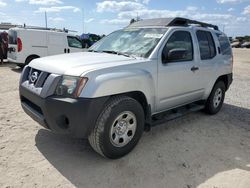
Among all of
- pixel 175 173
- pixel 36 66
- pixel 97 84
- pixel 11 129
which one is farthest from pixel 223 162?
pixel 11 129

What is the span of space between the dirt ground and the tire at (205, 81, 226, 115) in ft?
2.31

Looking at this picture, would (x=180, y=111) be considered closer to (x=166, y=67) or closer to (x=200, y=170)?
(x=166, y=67)

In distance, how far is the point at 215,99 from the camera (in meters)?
6.02

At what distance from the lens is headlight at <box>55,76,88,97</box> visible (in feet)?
10.2

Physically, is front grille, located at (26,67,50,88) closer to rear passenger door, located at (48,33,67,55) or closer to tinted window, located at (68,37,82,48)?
rear passenger door, located at (48,33,67,55)

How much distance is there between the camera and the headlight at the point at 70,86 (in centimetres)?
311

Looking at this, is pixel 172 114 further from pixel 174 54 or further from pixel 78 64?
pixel 78 64

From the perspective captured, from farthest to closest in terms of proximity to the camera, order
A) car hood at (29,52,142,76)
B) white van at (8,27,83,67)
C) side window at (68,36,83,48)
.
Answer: side window at (68,36,83,48)
white van at (8,27,83,67)
car hood at (29,52,142,76)

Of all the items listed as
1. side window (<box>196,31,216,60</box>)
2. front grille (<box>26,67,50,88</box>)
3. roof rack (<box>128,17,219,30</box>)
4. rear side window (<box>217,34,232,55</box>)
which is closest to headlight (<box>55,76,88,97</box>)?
front grille (<box>26,67,50,88</box>)

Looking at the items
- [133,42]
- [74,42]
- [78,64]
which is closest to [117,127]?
[78,64]

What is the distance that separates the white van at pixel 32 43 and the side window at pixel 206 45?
27.6 ft

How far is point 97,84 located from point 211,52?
11.0 feet

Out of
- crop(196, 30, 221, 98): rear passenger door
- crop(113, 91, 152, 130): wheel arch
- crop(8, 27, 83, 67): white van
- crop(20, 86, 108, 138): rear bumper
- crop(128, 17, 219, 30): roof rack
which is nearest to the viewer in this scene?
crop(20, 86, 108, 138): rear bumper

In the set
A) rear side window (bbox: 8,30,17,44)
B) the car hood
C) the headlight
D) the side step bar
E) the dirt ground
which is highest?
rear side window (bbox: 8,30,17,44)
